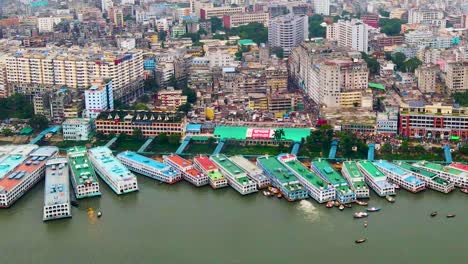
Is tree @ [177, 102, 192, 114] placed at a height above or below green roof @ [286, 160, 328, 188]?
above

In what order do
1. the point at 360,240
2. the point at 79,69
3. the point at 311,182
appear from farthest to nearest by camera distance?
the point at 79,69
the point at 311,182
the point at 360,240

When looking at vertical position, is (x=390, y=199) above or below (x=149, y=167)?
below

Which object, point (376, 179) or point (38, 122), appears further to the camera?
point (38, 122)

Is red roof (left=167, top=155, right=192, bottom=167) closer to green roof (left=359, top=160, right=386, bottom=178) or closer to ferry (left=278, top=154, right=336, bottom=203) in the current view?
ferry (left=278, top=154, right=336, bottom=203)

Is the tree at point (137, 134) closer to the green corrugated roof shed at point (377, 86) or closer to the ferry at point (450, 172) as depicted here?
the ferry at point (450, 172)

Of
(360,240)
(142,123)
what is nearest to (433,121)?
(360,240)

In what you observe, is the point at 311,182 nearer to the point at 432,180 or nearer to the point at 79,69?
the point at 432,180

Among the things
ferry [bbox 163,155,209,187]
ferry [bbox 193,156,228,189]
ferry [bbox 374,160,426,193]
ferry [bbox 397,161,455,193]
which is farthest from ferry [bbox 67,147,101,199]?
ferry [bbox 397,161,455,193]

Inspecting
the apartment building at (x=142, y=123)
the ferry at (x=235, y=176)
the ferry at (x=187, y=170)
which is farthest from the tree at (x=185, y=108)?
the ferry at (x=235, y=176)

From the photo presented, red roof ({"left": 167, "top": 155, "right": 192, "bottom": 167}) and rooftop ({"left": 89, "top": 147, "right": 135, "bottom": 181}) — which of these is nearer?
rooftop ({"left": 89, "top": 147, "right": 135, "bottom": 181})
